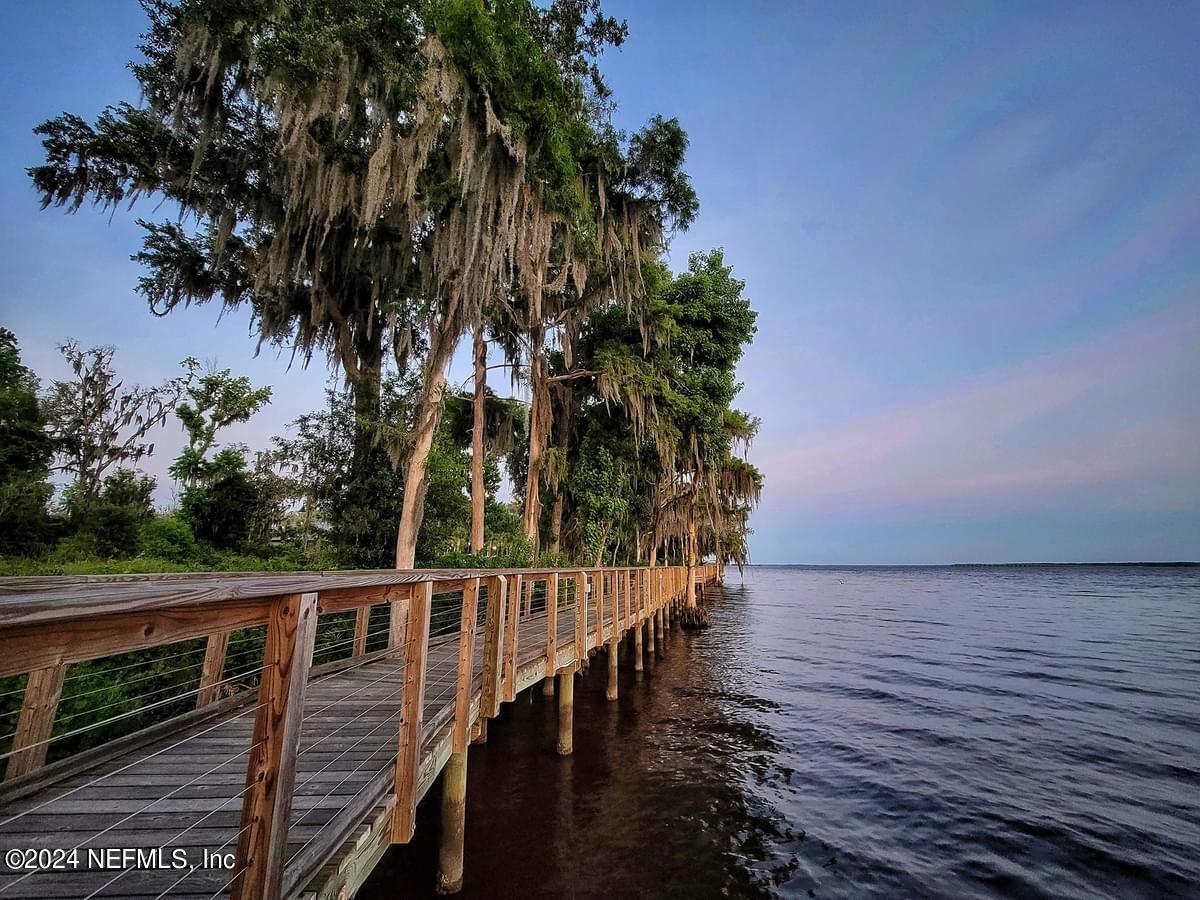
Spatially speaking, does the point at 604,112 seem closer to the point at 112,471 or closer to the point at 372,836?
the point at 372,836

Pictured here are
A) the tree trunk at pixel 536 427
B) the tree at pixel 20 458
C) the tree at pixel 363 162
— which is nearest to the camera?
the tree at pixel 363 162

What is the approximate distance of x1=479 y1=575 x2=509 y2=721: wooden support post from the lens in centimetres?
476

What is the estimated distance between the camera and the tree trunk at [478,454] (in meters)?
14.9

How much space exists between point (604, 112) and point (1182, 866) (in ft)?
55.7

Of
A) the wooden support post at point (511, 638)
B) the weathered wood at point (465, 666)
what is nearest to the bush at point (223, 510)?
the wooden support post at point (511, 638)

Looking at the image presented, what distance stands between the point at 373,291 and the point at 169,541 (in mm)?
7621

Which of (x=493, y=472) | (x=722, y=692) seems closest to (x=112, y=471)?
(x=493, y=472)

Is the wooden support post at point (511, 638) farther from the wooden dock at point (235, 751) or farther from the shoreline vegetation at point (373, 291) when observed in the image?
the shoreline vegetation at point (373, 291)

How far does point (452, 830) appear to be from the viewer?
4379 mm

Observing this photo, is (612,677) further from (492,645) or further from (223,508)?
(223,508)

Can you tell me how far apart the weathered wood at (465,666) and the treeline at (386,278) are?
7633mm

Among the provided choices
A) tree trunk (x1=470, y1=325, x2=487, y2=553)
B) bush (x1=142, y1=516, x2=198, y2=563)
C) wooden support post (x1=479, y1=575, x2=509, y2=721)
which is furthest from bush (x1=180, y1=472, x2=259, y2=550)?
wooden support post (x1=479, y1=575, x2=509, y2=721)

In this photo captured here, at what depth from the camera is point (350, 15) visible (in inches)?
375

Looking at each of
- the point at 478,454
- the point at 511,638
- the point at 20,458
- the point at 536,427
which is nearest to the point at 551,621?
the point at 511,638
